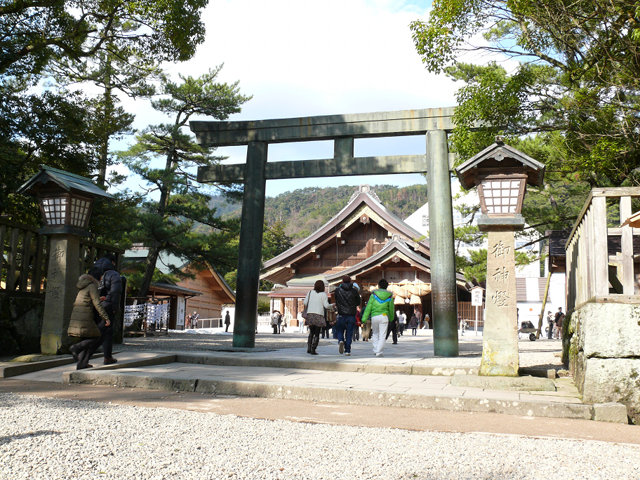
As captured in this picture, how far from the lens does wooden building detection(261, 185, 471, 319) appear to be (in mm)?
23359

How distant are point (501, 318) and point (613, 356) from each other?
4.64ft

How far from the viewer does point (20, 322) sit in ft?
27.9

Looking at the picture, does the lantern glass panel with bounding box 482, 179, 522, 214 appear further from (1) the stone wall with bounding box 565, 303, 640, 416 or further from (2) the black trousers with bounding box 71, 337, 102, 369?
(2) the black trousers with bounding box 71, 337, 102, 369

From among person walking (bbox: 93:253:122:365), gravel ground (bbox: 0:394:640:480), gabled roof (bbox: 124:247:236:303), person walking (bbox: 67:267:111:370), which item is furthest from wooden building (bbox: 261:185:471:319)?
gravel ground (bbox: 0:394:640:480)

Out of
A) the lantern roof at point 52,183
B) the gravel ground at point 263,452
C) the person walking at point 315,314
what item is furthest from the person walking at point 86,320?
the person walking at point 315,314

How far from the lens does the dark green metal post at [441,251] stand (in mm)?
9273

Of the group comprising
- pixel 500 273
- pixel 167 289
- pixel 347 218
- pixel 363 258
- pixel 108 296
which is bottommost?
pixel 108 296

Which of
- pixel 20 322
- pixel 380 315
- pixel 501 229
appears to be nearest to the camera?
pixel 501 229

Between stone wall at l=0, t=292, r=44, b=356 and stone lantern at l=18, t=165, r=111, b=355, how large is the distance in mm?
1009

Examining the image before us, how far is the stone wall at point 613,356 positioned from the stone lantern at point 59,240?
682 cm

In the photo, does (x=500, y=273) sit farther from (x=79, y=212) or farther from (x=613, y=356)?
(x=79, y=212)

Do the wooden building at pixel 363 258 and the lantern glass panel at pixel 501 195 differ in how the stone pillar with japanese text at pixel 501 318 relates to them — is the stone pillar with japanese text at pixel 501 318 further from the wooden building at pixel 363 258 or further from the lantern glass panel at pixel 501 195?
the wooden building at pixel 363 258

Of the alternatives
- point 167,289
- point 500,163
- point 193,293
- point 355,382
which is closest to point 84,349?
point 355,382

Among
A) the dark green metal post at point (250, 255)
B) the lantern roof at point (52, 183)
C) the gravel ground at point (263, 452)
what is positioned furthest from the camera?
the dark green metal post at point (250, 255)
